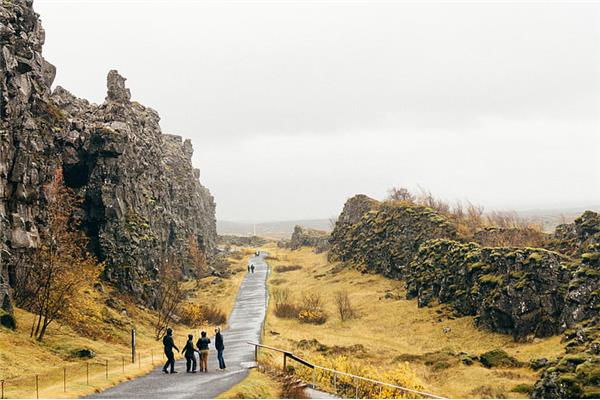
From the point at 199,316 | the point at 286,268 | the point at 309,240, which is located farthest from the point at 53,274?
the point at 309,240

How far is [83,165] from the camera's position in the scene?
2372 inches

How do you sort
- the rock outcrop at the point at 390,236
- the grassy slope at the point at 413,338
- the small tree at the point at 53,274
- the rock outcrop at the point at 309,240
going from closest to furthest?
the small tree at the point at 53,274 < the grassy slope at the point at 413,338 < the rock outcrop at the point at 390,236 < the rock outcrop at the point at 309,240

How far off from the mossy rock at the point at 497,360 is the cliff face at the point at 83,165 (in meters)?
36.4

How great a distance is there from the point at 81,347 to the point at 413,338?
34.1 metres

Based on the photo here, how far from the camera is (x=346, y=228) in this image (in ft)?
409

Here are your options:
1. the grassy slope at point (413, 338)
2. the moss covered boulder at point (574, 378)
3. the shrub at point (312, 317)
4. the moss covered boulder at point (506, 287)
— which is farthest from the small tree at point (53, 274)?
the moss covered boulder at point (506, 287)

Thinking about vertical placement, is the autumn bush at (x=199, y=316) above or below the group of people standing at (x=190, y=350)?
below

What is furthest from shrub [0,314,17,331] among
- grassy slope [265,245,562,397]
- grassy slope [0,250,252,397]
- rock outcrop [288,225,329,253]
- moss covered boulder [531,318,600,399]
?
rock outcrop [288,225,329,253]

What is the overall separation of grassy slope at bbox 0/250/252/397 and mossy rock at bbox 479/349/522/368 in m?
26.0

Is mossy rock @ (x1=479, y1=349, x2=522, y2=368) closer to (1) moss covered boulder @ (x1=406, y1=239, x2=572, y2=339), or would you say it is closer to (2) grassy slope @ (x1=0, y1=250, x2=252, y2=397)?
(1) moss covered boulder @ (x1=406, y1=239, x2=572, y2=339)

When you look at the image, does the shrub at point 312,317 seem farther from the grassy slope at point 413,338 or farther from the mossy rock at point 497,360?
the mossy rock at point 497,360

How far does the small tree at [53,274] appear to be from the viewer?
126 ft

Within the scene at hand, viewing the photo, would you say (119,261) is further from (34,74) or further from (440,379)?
(440,379)

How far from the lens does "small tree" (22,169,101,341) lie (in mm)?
38312
